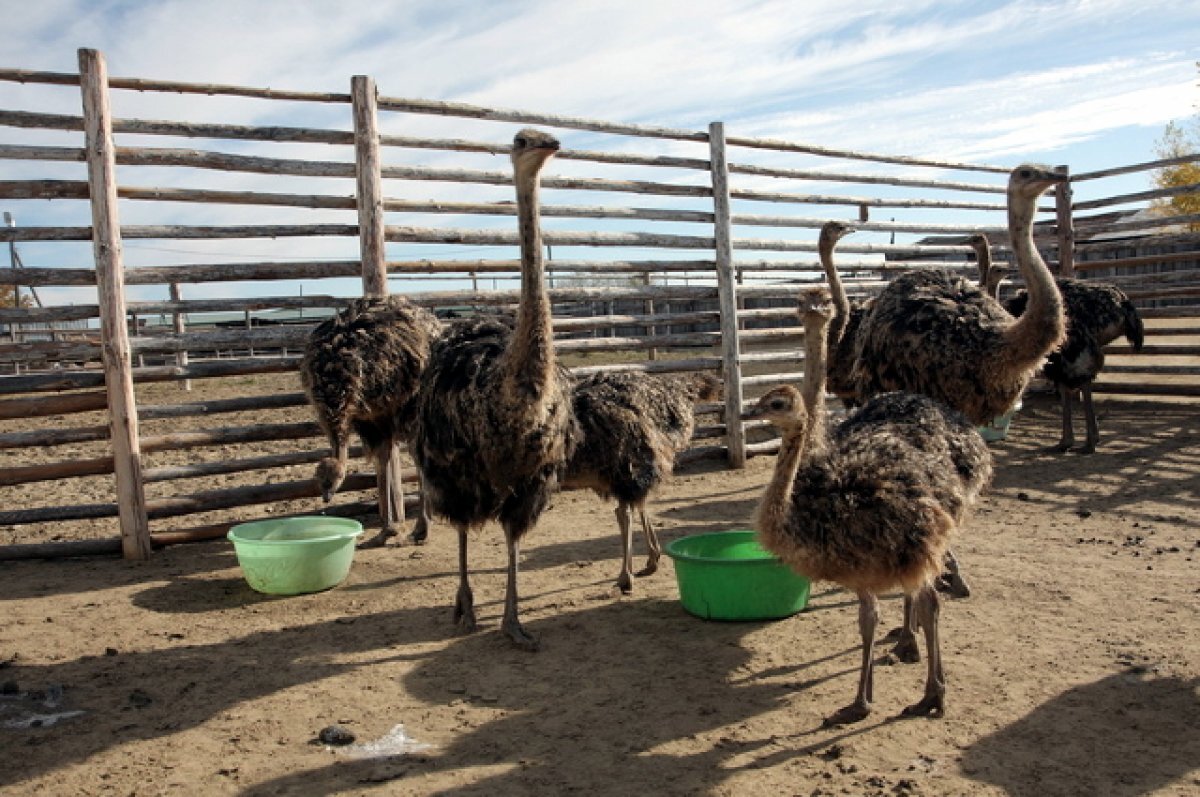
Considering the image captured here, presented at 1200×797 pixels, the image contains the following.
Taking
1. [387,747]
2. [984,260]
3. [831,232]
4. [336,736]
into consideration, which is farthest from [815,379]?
[984,260]

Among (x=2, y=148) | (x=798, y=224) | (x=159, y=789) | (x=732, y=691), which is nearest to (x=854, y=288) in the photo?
(x=798, y=224)

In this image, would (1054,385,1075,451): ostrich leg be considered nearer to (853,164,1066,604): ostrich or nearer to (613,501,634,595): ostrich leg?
(853,164,1066,604): ostrich

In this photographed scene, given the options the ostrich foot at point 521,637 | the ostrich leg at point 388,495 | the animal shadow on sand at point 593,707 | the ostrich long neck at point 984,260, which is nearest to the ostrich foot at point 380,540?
the ostrich leg at point 388,495

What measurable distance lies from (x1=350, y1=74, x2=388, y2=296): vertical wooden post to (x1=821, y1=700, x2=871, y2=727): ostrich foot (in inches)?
170

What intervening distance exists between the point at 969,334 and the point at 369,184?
160 inches

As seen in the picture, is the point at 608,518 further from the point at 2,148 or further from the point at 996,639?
the point at 2,148

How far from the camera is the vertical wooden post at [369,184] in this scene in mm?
6691

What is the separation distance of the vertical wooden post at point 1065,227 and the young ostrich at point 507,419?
888cm

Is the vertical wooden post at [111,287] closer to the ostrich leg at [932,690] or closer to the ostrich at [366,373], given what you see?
the ostrich at [366,373]

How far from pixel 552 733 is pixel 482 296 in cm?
443

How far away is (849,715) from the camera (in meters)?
3.57

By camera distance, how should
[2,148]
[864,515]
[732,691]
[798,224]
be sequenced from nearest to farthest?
[864,515] < [732,691] < [2,148] < [798,224]

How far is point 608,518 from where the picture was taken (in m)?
7.11

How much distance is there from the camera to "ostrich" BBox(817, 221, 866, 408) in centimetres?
697
